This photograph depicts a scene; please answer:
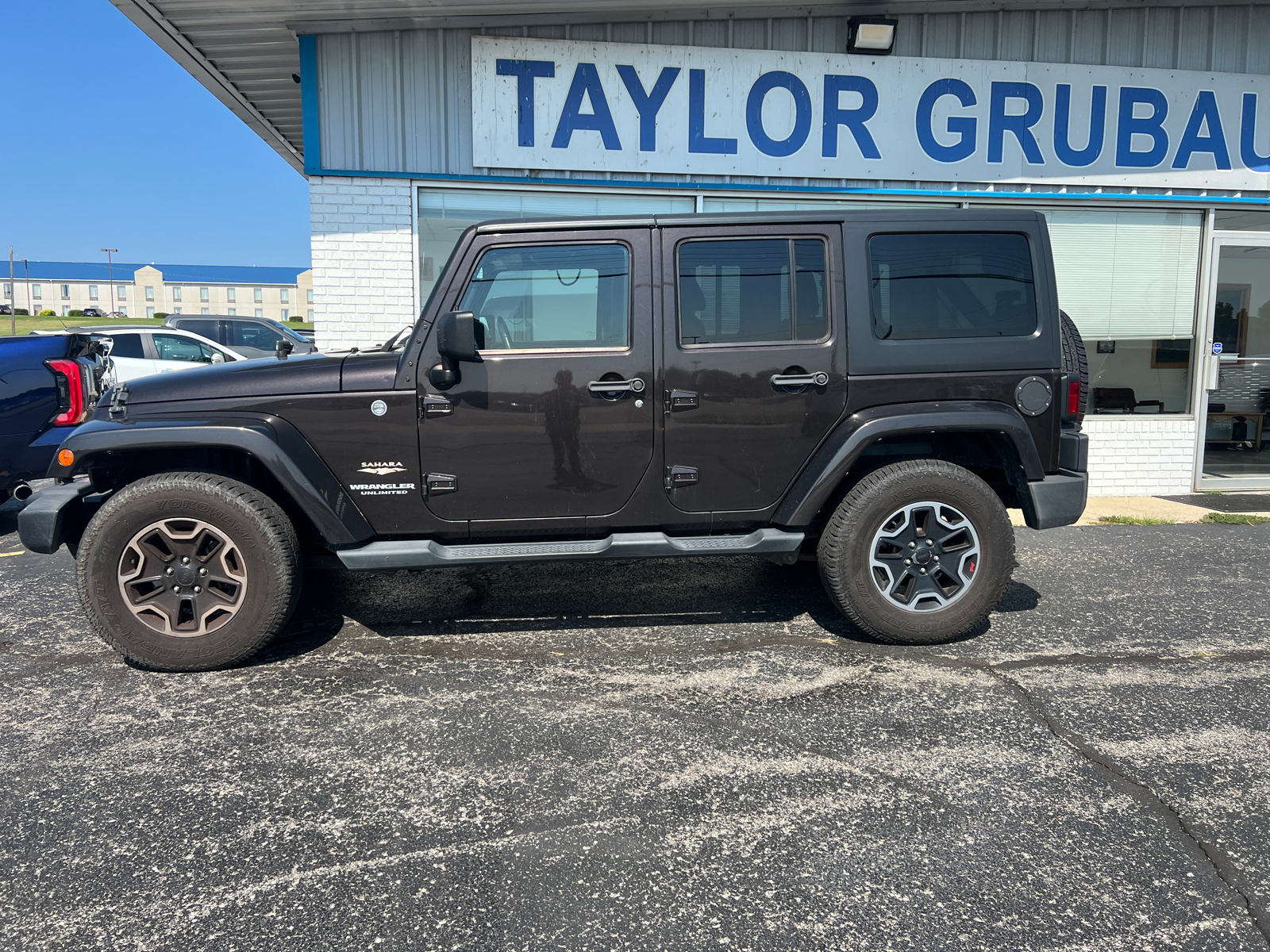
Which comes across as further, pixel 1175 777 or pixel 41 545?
pixel 41 545

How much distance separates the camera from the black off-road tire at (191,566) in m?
3.64

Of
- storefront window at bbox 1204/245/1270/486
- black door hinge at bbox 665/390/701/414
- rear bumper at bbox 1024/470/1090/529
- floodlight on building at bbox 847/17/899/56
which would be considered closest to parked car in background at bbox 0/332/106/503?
black door hinge at bbox 665/390/701/414

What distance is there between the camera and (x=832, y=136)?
8.04m

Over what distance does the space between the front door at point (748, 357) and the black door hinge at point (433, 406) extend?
979 millimetres

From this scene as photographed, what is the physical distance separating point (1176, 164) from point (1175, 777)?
756 centimetres

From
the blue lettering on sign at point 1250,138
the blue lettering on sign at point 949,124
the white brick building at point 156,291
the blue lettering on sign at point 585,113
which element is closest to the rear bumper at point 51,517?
the blue lettering on sign at point 585,113

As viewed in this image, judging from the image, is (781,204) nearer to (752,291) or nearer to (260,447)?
(752,291)

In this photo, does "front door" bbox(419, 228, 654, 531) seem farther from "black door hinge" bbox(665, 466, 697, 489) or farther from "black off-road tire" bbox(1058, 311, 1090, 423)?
"black off-road tire" bbox(1058, 311, 1090, 423)

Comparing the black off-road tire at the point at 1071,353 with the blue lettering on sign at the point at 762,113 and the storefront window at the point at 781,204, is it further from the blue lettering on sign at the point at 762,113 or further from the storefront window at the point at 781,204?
the blue lettering on sign at the point at 762,113

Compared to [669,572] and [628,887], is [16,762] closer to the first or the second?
[628,887]

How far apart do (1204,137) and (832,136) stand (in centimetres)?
363

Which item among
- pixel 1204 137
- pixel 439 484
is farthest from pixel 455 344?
pixel 1204 137

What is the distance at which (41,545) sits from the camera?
3.69m

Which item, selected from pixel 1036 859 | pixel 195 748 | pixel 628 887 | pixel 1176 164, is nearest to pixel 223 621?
pixel 195 748
